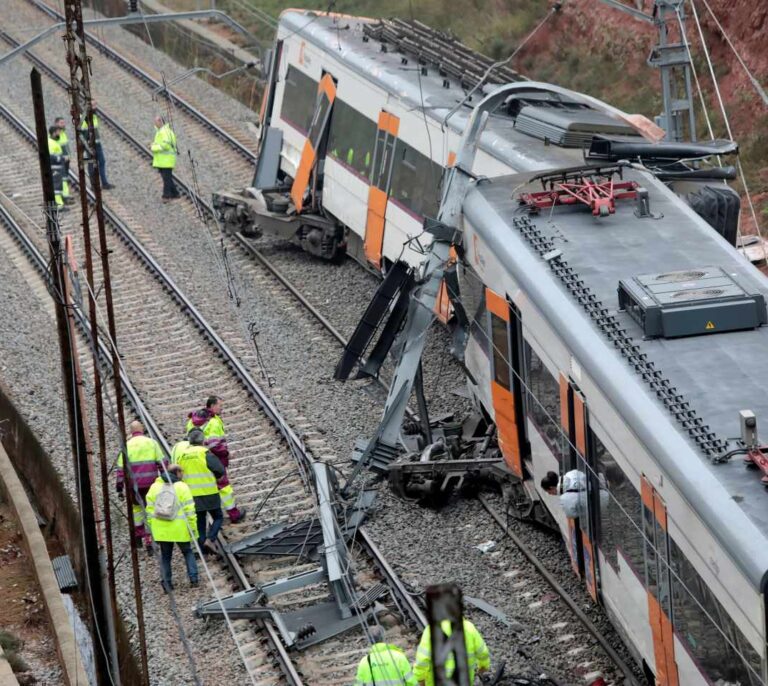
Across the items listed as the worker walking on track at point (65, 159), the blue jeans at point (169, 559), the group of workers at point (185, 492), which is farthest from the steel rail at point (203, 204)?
the blue jeans at point (169, 559)

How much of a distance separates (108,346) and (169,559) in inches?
Result: 243

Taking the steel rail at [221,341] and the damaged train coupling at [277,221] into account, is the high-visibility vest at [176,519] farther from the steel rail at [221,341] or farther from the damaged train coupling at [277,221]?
the damaged train coupling at [277,221]

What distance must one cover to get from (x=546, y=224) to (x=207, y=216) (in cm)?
1244

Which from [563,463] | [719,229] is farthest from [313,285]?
[563,463]

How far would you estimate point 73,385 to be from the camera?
13445 millimetres

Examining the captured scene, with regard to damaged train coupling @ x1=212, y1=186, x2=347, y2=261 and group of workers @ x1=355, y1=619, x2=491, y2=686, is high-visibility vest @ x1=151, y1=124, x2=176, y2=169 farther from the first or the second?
group of workers @ x1=355, y1=619, x2=491, y2=686

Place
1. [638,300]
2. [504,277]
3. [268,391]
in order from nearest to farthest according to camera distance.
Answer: [638,300], [504,277], [268,391]

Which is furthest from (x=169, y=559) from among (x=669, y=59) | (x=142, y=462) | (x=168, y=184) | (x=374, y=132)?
(x=168, y=184)

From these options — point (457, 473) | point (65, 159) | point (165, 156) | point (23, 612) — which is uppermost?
point (165, 156)

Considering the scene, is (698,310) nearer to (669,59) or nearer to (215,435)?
(215,435)

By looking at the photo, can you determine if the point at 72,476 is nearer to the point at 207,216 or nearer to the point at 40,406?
the point at 40,406

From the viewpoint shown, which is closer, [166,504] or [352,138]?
[166,504]

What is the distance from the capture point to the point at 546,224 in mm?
13023

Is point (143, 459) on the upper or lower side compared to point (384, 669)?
lower
